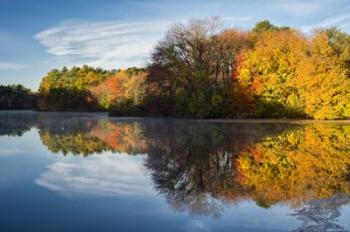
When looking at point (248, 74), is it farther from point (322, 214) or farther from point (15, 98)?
point (15, 98)

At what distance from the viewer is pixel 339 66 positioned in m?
33.6

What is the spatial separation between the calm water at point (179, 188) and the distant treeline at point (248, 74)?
1879cm

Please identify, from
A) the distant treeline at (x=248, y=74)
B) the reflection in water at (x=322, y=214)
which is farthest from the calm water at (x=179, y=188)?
the distant treeline at (x=248, y=74)

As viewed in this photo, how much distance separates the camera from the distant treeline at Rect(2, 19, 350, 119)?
3384cm

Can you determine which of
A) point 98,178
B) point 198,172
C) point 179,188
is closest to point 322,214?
point 179,188

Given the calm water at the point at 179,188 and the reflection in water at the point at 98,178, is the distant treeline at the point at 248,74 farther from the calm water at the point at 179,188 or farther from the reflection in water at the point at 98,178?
the reflection in water at the point at 98,178

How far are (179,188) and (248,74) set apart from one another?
92.9ft

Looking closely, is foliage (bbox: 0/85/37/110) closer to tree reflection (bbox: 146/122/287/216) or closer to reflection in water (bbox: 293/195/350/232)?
tree reflection (bbox: 146/122/287/216)

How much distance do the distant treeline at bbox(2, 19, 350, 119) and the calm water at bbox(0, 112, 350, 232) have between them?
18.8m

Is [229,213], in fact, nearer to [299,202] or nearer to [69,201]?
[299,202]

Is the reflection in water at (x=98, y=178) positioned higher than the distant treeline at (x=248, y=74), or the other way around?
the distant treeline at (x=248, y=74)

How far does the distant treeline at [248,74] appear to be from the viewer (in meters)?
33.8

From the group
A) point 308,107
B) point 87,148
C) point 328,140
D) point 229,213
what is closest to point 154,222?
point 229,213

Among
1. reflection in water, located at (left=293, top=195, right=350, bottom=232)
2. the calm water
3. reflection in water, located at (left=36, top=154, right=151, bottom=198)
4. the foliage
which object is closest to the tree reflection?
the calm water
